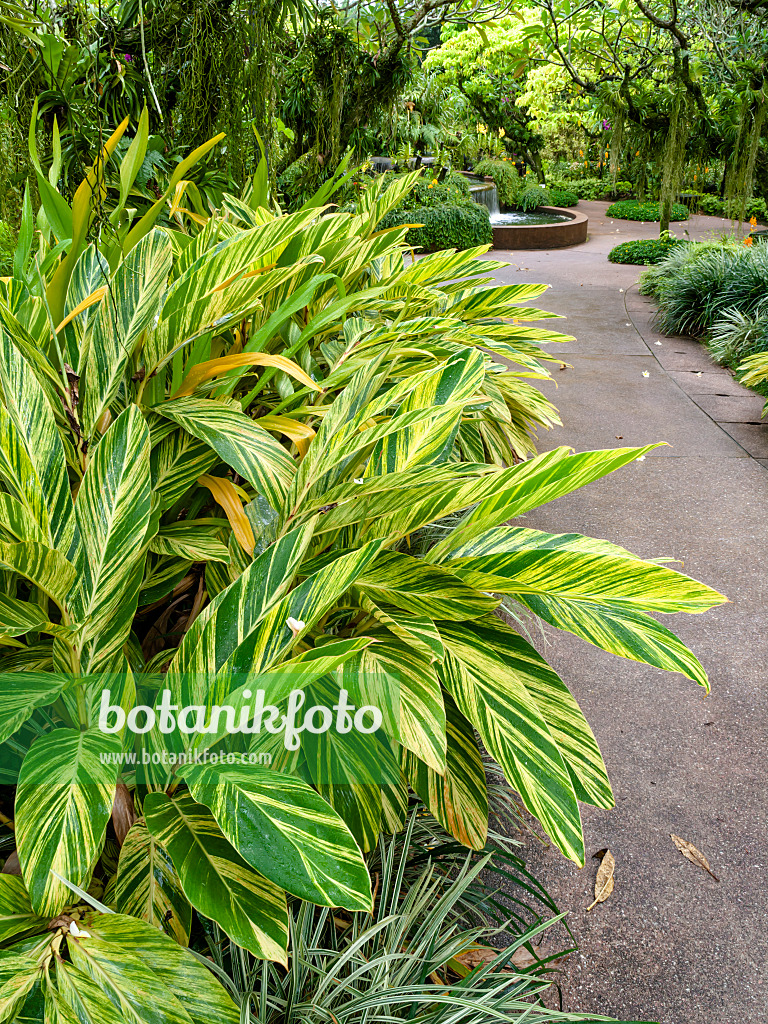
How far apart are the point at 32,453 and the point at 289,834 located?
26.1 inches

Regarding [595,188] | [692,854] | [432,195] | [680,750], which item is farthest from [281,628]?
[595,188]

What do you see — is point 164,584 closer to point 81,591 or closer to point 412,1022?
point 81,591

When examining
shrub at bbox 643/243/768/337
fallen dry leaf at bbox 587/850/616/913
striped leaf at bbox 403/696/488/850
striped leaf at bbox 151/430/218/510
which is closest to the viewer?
striped leaf at bbox 403/696/488/850

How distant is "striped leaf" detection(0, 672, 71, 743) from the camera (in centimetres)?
78

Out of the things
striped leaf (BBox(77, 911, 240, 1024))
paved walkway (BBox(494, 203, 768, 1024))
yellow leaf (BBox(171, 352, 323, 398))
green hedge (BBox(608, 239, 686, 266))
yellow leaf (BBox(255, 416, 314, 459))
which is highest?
yellow leaf (BBox(171, 352, 323, 398))

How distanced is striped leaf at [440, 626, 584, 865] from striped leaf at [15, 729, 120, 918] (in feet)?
1.55

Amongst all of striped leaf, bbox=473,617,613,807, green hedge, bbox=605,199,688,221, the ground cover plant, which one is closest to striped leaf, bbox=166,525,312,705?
the ground cover plant

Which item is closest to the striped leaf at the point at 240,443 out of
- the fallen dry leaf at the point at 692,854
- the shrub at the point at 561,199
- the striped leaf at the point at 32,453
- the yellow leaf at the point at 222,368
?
the yellow leaf at the point at 222,368

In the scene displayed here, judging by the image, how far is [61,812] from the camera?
74 cm

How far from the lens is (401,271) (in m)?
2.35

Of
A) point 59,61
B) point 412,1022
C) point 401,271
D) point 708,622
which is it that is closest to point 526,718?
point 412,1022

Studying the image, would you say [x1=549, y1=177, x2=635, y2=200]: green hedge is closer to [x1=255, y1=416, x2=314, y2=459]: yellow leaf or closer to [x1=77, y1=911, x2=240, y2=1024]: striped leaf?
[x1=255, y1=416, x2=314, y2=459]: yellow leaf

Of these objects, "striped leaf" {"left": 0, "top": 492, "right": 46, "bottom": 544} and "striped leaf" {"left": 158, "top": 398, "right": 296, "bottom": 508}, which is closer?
"striped leaf" {"left": 0, "top": 492, "right": 46, "bottom": 544}

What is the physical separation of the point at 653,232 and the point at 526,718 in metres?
16.7
